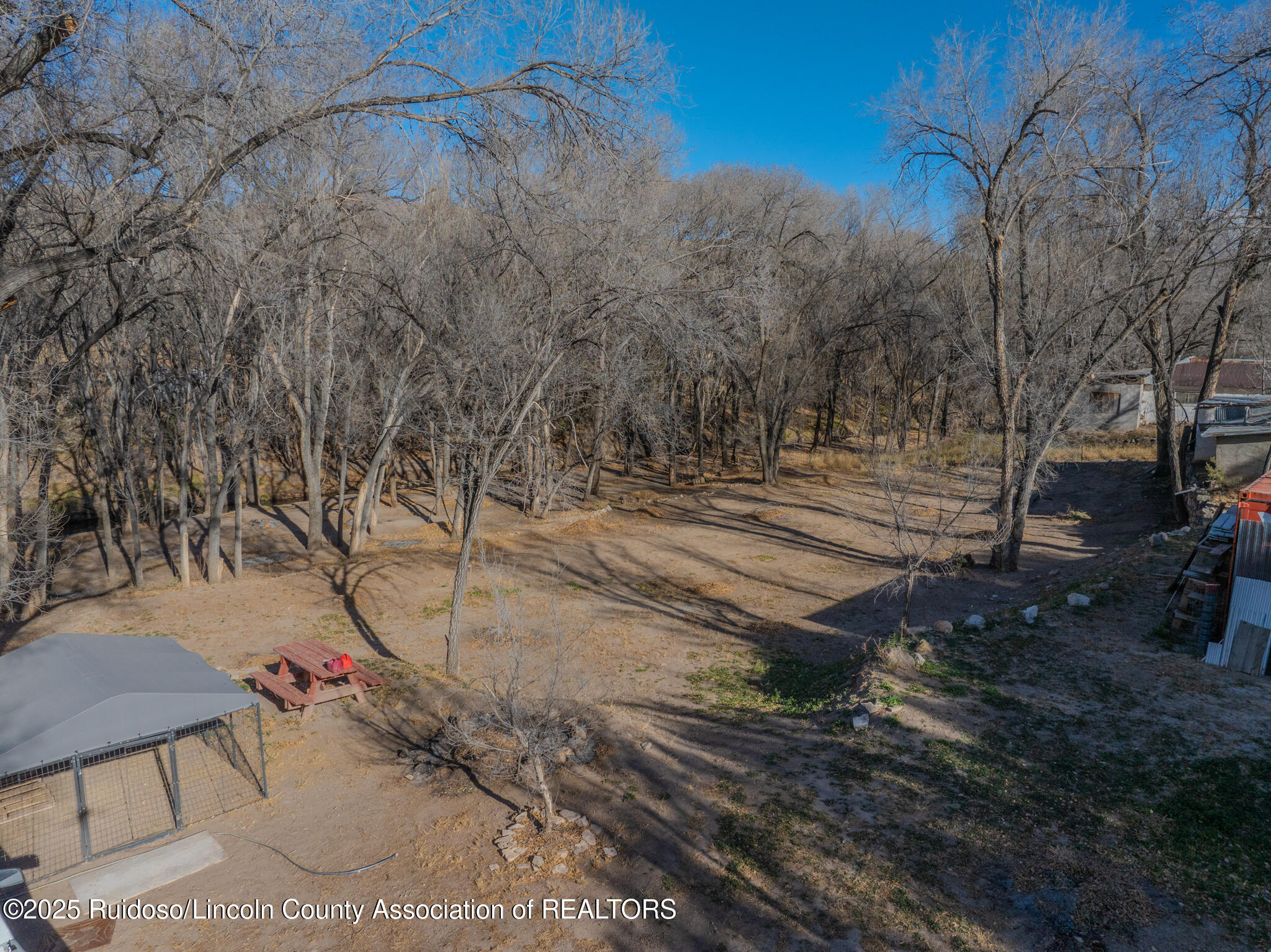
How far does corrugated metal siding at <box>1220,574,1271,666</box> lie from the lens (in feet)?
26.7

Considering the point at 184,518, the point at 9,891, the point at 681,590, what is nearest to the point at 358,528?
the point at 184,518

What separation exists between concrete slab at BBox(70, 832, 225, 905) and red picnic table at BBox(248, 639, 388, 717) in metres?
2.25

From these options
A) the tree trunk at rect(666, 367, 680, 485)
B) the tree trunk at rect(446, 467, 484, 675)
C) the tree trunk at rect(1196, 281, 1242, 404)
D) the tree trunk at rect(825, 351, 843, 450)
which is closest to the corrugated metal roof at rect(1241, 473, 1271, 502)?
the tree trunk at rect(1196, 281, 1242, 404)

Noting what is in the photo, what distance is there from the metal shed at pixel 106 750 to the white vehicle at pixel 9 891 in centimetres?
28

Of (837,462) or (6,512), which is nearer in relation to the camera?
(6,512)

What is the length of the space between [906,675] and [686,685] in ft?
9.54

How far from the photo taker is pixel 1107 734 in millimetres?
7035

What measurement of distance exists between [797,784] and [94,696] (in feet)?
20.6

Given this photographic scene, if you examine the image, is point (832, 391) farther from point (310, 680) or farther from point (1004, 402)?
point (310, 680)

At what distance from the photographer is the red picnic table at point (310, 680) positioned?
332 inches

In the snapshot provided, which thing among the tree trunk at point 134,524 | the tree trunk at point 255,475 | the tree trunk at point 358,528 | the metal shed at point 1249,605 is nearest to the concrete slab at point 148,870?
the tree trunk at point 134,524

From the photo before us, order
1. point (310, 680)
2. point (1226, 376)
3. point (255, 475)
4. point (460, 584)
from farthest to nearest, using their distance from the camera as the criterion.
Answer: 1. point (1226, 376)
2. point (255, 475)
3. point (460, 584)
4. point (310, 680)

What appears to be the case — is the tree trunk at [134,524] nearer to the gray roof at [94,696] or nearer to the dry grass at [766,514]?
the gray roof at [94,696]

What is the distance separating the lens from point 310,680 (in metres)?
9.02
